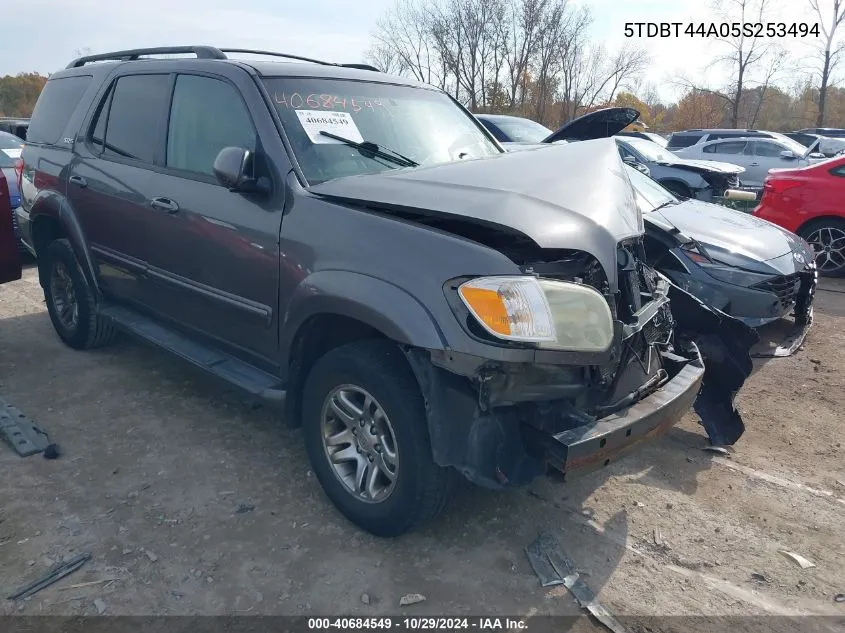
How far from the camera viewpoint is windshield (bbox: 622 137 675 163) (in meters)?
11.7

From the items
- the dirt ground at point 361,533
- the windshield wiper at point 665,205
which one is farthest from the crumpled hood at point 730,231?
the dirt ground at point 361,533

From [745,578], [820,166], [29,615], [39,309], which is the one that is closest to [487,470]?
[745,578]

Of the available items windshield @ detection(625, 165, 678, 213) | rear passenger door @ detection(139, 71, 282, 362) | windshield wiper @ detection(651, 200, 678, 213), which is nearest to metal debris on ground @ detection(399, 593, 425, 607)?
rear passenger door @ detection(139, 71, 282, 362)

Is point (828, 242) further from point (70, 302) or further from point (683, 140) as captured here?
point (683, 140)

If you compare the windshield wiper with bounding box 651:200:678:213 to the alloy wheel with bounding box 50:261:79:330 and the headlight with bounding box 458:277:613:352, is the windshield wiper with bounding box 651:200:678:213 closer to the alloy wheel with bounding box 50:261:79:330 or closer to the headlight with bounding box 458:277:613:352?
the headlight with bounding box 458:277:613:352

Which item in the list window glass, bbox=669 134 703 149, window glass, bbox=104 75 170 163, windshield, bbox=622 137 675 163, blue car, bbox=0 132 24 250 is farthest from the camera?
window glass, bbox=669 134 703 149

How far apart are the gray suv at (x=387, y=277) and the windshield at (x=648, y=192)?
219 cm

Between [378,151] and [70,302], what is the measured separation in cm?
321

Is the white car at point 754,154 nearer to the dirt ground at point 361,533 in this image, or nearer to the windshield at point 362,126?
the dirt ground at point 361,533

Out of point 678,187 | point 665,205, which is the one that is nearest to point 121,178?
point 665,205

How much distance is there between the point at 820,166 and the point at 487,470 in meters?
7.62

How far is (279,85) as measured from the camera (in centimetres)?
331

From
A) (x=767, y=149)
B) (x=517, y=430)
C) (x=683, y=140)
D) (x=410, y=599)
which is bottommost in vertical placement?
(x=410, y=599)

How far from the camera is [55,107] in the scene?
16.4 feet
